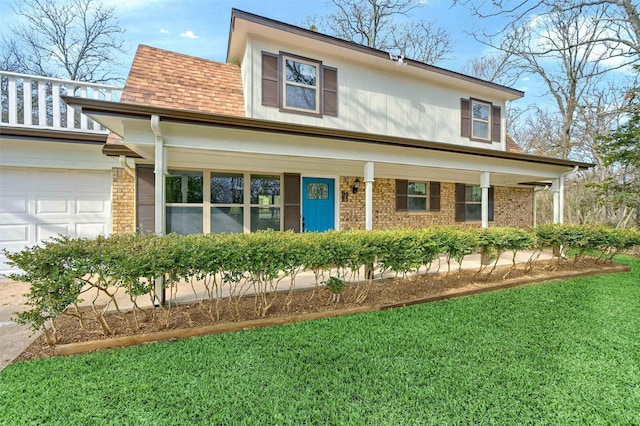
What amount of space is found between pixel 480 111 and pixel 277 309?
32.6 feet

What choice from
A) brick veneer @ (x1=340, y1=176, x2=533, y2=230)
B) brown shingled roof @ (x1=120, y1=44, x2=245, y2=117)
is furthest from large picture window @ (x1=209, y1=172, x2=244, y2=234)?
brick veneer @ (x1=340, y1=176, x2=533, y2=230)

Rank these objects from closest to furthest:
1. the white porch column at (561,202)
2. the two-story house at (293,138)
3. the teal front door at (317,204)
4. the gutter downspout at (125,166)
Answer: the two-story house at (293,138) < the gutter downspout at (125,166) < the teal front door at (317,204) < the white porch column at (561,202)

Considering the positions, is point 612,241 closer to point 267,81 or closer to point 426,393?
point 426,393

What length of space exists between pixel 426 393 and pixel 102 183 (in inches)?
310

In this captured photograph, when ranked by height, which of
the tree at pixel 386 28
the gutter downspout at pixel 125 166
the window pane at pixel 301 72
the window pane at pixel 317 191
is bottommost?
the window pane at pixel 317 191

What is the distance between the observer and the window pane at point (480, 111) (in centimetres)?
1002

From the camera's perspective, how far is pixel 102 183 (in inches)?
270

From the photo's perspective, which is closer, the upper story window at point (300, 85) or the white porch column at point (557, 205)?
the upper story window at point (300, 85)

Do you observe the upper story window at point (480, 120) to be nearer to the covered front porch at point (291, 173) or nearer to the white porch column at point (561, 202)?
the covered front porch at point (291, 173)

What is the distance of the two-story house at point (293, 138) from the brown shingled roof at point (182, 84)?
0.04 meters

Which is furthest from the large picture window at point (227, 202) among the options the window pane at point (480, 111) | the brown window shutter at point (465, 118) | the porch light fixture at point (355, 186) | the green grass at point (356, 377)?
the window pane at point (480, 111)

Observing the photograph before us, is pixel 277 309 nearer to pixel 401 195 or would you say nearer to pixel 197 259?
pixel 197 259

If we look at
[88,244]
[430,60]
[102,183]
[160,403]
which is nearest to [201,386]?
[160,403]

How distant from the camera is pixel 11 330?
3.76m
